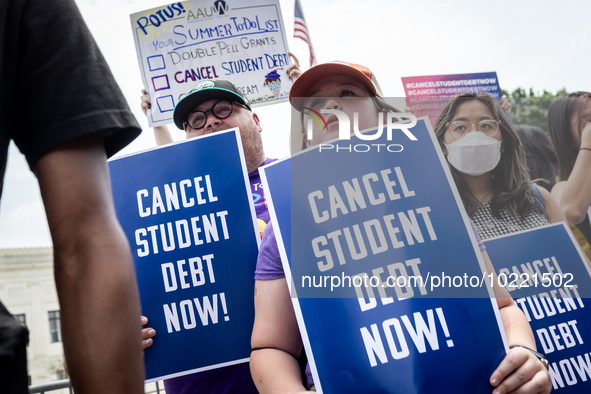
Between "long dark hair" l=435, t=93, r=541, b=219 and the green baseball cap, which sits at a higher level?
the green baseball cap

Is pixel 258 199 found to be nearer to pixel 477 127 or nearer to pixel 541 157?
pixel 477 127

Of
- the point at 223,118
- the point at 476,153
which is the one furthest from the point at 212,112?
the point at 476,153

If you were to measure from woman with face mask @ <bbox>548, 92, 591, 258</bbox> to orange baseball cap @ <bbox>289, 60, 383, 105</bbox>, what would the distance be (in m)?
2.12

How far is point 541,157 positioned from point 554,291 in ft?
8.24

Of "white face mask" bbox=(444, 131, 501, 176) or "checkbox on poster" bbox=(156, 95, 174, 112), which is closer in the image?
"white face mask" bbox=(444, 131, 501, 176)

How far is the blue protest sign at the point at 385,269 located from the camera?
43.8 inches

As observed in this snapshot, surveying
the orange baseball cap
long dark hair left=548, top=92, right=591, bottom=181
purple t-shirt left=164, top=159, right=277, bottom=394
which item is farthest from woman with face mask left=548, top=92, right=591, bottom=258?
purple t-shirt left=164, top=159, right=277, bottom=394

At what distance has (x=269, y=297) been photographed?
55.1 inches

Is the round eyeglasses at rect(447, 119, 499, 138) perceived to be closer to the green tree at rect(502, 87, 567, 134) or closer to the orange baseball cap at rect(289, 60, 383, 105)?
the orange baseball cap at rect(289, 60, 383, 105)

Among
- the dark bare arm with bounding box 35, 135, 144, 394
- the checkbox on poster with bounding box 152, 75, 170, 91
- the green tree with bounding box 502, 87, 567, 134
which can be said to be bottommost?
the dark bare arm with bounding box 35, 135, 144, 394

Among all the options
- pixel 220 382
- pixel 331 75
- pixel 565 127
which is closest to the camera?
pixel 220 382

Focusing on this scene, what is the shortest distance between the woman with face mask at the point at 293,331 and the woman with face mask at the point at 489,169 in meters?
1.16

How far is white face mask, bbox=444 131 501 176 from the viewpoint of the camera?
2852mm

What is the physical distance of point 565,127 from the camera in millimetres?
3691
